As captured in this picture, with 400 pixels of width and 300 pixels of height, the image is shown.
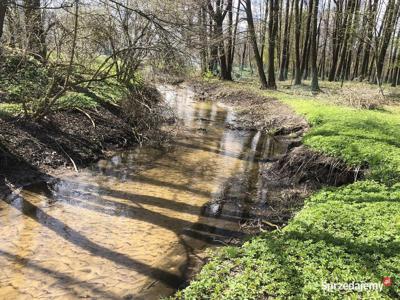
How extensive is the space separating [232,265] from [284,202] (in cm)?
335

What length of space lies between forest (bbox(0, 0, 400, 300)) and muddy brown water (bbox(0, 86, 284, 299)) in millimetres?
30

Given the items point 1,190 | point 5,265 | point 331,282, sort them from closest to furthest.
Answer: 1. point 331,282
2. point 5,265
3. point 1,190

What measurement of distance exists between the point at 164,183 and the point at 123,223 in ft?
7.48

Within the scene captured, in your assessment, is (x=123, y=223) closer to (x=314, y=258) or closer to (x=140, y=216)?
(x=140, y=216)

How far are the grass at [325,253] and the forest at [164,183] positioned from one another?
0.02m

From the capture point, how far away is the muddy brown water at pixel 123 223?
5.52 m

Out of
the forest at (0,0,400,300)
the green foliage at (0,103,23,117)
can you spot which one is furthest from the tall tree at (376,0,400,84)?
the green foliage at (0,103,23,117)

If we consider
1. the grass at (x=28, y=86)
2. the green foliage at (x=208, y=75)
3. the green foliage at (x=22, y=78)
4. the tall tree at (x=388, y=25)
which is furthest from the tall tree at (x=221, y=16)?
the green foliage at (x=22, y=78)

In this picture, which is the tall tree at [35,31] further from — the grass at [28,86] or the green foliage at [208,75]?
the green foliage at [208,75]

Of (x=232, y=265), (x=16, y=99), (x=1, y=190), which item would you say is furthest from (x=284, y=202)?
(x=16, y=99)

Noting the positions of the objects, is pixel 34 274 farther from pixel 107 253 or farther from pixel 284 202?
pixel 284 202

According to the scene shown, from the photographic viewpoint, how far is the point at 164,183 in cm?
942

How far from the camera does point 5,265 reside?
5.77 m

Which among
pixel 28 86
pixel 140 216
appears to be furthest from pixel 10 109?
pixel 140 216
